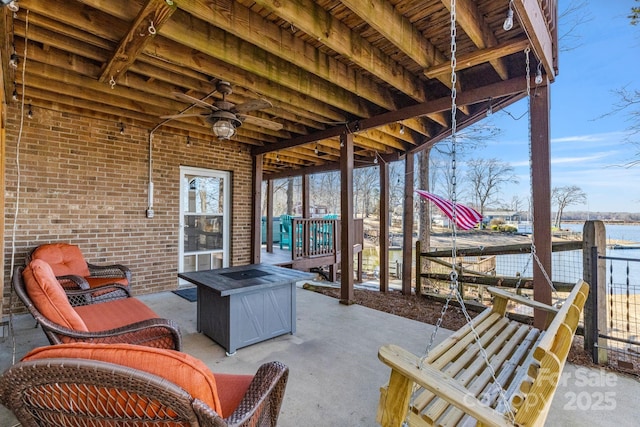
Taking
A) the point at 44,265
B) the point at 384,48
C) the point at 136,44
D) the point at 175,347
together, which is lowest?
the point at 175,347

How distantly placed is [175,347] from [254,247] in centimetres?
402

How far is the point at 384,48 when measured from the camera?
300 cm

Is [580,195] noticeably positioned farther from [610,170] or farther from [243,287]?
[243,287]

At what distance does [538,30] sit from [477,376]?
2.68m

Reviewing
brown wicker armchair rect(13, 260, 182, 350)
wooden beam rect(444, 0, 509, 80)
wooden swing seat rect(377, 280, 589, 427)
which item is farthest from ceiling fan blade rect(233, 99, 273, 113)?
wooden swing seat rect(377, 280, 589, 427)

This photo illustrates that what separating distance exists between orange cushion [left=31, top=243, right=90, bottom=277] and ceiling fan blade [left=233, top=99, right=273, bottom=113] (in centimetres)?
283

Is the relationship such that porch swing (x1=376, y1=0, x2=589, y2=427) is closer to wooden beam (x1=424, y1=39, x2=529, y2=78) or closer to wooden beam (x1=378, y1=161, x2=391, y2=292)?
wooden beam (x1=424, y1=39, x2=529, y2=78)

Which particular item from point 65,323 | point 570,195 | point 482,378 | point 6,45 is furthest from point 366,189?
point 65,323

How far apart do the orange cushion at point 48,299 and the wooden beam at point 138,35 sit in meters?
1.84

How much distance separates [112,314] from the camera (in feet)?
8.16

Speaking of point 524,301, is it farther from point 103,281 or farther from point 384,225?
point 103,281

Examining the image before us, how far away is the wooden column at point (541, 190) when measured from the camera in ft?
9.45

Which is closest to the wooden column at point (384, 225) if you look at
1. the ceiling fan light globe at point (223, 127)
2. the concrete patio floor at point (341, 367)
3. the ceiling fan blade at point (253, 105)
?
the concrete patio floor at point (341, 367)

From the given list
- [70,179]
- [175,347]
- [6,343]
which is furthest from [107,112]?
[175,347]
